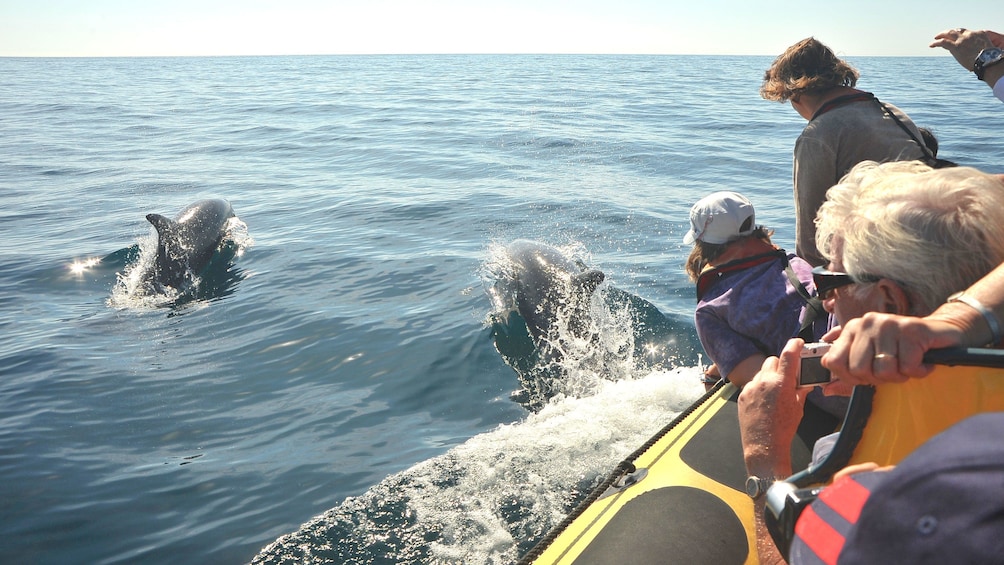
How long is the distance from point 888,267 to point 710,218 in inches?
72.0

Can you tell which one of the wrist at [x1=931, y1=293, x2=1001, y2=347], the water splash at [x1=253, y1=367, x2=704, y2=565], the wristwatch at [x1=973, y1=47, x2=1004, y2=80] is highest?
the wristwatch at [x1=973, y1=47, x2=1004, y2=80]

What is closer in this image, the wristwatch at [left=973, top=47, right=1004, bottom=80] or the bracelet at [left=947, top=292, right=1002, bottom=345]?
the bracelet at [left=947, top=292, right=1002, bottom=345]

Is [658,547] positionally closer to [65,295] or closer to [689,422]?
[689,422]

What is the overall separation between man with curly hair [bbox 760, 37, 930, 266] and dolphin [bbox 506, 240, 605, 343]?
324cm

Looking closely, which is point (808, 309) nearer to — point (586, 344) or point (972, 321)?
point (972, 321)

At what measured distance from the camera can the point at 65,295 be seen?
10367 mm

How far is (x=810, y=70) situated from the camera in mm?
4445

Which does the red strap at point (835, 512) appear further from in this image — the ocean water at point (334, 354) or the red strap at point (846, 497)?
the ocean water at point (334, 354)

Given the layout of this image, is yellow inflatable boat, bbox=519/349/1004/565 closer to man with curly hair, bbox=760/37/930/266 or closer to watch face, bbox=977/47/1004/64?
man with curly hair, bbox=760/37/930/266

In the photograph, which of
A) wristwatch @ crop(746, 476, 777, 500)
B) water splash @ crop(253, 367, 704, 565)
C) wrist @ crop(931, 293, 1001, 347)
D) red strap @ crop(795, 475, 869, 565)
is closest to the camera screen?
wristwatch @ crop(746, 476, 777, 500)

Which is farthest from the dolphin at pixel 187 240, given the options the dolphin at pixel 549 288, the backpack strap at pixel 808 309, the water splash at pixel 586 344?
the backpack strap at pixel 808 309

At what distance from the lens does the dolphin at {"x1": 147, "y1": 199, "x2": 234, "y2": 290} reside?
34.5 feet

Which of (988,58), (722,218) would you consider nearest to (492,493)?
(722,218)

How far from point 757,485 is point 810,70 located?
3.00m
